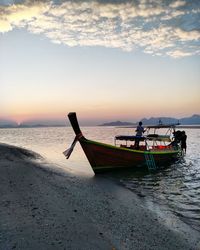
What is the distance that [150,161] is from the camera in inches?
859

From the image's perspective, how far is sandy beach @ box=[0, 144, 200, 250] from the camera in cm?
592

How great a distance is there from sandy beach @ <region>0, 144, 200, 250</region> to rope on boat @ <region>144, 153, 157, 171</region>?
10116 millimetres

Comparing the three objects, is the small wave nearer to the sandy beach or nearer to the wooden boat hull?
the wooden boat hull

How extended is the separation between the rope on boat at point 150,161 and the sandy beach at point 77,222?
33.2ft

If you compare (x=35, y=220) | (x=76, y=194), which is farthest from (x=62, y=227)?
(x=76, y=194)

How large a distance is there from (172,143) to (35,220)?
82.1 feet

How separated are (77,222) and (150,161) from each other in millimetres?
15501

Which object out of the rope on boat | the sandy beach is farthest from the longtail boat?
the sandy beach

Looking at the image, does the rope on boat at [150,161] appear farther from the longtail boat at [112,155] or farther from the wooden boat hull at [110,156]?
the wooden boat hull at [110,156]

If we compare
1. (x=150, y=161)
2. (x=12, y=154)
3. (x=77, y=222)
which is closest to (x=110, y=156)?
(x=150, y=161)

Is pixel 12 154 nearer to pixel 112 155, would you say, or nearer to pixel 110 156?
pixel 110 156

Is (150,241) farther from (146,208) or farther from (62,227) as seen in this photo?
(146,208)

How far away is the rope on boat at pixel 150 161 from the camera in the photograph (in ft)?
70.1

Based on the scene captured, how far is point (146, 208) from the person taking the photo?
1041 centimetres
